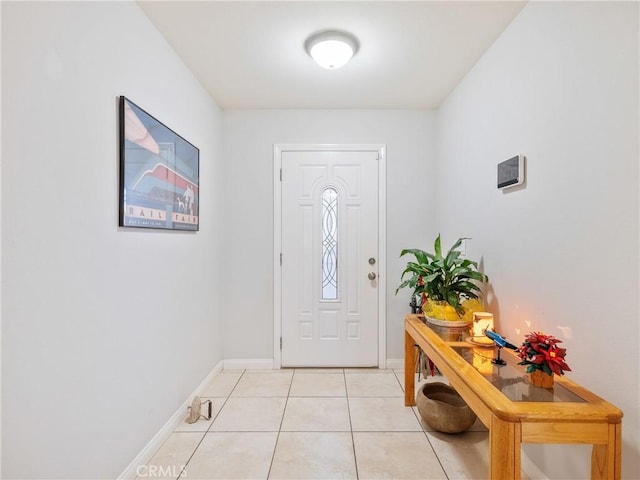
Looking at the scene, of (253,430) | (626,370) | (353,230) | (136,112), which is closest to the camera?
(626,370)

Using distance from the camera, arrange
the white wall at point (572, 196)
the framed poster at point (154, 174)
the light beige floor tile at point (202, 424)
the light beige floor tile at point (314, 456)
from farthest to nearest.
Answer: the light beige floor tile at point (202, 424) < the light beige floor tile at point (314, 456) < the framed poster at point (154, 174) < the white wall at point (572, 196)

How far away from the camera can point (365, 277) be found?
3.05 metres

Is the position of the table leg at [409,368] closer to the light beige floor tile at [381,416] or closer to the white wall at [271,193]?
the light beige floor tile at [381,416]

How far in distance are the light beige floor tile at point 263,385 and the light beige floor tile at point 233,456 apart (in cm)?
54

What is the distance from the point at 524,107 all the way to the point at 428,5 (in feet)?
2.34

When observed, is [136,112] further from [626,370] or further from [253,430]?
[626,370]

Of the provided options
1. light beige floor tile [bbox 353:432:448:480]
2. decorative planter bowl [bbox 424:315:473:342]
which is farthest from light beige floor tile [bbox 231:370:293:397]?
decorative planter bowl [bbox 424:315:473:342]

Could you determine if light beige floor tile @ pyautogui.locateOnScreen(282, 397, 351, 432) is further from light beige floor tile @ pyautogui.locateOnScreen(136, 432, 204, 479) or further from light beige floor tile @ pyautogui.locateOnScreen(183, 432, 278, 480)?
light beige floor tile @ pyautogui.locateOnScreen(136, 432, 204, 479)

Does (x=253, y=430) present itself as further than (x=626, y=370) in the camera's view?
Yes

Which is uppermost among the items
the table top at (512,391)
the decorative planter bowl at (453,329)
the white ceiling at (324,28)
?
the white ceiling at (324,28)

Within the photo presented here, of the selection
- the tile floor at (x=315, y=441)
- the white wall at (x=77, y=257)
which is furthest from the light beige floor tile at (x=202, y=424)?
the white wall at (x=77, y=257)

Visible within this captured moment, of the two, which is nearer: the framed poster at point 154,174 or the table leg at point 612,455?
the table leg at point 612,455

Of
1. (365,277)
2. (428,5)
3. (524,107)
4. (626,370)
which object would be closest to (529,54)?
(524,107)

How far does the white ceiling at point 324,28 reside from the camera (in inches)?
67.2
